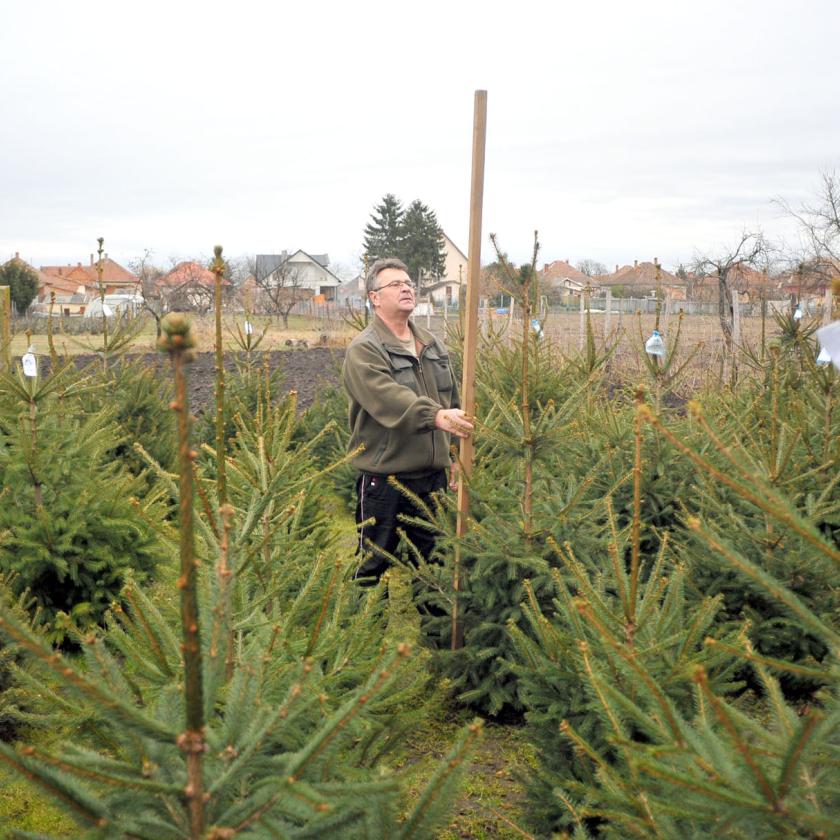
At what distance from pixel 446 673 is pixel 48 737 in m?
1.92

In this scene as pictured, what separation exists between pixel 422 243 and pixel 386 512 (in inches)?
1798

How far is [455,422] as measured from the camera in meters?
3.66

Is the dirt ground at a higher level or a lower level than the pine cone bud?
lower

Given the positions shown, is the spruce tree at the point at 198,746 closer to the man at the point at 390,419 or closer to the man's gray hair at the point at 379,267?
the man at the point at 390,419

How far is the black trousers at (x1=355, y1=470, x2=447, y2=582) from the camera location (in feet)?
14.5

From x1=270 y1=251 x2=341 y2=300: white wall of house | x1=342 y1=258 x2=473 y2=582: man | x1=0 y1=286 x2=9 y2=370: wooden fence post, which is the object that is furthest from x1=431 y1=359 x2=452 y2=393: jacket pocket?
x1=270 y1=251 x2=341 y2=300: white wall of house

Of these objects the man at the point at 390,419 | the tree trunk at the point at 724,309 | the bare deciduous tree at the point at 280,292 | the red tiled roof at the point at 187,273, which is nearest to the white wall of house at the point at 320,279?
the bare deciduous tree at the point at 280,292

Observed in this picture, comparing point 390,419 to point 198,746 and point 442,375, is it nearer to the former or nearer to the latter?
point 442,375

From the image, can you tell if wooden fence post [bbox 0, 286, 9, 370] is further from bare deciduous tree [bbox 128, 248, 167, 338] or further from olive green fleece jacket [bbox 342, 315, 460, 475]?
bare deciduous tree [bbox 128, 248, 167, 338]

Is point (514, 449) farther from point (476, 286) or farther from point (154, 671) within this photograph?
point (154, 671)

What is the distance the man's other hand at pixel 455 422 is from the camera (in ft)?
11.9

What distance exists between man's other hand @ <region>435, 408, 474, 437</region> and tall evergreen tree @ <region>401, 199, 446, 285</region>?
145 ft

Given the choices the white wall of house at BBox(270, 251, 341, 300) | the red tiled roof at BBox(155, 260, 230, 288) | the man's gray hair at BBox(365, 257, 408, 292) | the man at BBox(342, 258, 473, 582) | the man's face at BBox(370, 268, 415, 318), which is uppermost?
the white wall of house at BBox(270, 251, 341, 300)

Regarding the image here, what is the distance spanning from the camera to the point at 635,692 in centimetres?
236
